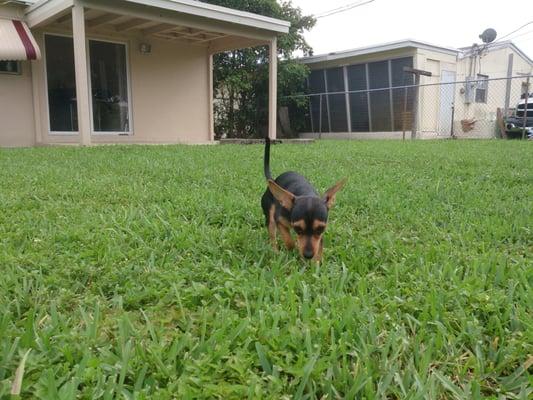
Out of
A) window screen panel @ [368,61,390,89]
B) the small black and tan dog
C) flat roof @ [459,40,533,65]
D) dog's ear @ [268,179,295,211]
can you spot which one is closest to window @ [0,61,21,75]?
the small black and tan dog

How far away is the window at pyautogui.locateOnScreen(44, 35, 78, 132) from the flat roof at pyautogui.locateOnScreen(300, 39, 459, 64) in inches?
420

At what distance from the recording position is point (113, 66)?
11.6m

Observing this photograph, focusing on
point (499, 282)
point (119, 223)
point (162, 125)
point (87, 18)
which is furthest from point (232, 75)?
point (499, 282)

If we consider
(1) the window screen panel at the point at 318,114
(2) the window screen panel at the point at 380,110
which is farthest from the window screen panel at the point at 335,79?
(2) the window screen panel at the point at 380,110

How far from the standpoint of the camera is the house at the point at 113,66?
9339mm

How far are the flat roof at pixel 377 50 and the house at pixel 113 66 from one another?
6.67 meters

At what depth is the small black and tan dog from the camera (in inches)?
88.9

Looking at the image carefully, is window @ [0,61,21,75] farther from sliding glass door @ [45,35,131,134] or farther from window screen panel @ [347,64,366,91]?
window screen panel @ [347,64,366,91]

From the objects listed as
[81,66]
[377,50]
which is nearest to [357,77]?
[377,50]

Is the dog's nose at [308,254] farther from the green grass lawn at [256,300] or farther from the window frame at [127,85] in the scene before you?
the window frame at [127,85]

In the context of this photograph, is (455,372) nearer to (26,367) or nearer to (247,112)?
(26,367)

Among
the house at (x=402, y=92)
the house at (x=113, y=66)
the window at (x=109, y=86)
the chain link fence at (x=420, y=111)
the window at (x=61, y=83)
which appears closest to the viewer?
the house at (x=113, y=66)

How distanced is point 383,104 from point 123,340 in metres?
17.0

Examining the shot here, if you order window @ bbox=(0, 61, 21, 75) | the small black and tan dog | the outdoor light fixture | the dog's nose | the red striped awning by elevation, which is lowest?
the dog's nose
